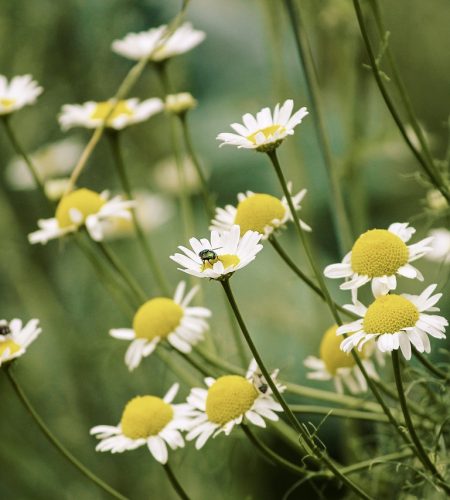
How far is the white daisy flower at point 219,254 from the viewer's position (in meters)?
0.36

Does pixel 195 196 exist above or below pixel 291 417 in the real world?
below

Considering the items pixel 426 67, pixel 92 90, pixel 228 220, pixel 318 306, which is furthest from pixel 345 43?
pixel 426 67

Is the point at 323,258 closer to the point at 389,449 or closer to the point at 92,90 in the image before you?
the point at 92,90

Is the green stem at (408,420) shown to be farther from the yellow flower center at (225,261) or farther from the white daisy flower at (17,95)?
the white daisy flower at (17,95)

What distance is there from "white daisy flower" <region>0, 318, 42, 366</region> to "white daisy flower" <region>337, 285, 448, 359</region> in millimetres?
168

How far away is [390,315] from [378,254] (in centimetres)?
4

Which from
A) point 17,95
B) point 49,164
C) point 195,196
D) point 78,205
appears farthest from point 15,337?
point 195,196

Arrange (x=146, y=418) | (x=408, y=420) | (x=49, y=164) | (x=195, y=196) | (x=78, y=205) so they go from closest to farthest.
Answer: (x=408, y=420) < (x=146, y=418) < (x=78, y=205) < (x=49, y=164) < (x=195, y=196)

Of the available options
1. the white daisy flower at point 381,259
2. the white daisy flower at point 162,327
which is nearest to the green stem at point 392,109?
the white daisy flower at point 381,259

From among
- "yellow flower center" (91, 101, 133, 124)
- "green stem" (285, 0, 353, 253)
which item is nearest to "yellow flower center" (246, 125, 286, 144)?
"green stem" (285, 0, 353, 253)

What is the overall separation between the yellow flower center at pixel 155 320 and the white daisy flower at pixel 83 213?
0.08m

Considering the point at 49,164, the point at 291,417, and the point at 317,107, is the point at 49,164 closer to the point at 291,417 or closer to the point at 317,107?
the point at 317,107

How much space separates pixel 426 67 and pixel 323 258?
466 millimetres

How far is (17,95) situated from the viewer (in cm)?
62
